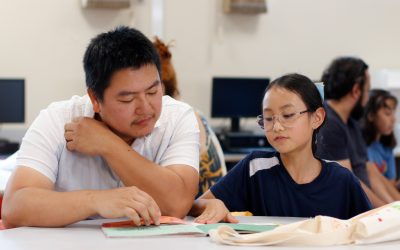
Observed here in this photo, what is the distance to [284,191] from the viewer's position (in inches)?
88.3

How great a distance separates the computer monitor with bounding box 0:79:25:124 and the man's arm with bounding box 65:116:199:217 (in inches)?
131

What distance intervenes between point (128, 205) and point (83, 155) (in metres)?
0.38

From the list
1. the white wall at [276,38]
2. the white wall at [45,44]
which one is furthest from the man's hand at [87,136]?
the white wall at [276,38]

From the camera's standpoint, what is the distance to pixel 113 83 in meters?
1.96

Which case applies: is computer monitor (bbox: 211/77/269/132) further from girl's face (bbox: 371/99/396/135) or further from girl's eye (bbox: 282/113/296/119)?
girl's eye (bbox: 282/113/296/119)

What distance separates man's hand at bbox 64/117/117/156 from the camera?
1.98 meters

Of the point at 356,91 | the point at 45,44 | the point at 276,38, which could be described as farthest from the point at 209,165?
the point at 276,38

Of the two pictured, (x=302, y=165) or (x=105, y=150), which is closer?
(x=105, y=150)

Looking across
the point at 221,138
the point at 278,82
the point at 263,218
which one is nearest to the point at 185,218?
the point at 263,218

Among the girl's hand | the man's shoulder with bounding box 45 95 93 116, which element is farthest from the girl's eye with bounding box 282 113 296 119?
the man's shoulder with bounding box 45 95 93 116

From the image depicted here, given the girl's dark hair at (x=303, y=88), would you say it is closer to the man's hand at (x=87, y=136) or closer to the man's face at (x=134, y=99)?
the man's face at (x=134, y=99)

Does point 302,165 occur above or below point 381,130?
above

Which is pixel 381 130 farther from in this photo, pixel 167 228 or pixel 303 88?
pixel 167 228

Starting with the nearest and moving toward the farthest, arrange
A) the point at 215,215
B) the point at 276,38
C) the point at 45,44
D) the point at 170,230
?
the point at 170,230 < the point at 215,215 < the point at 45,44 < the point at 276,38
